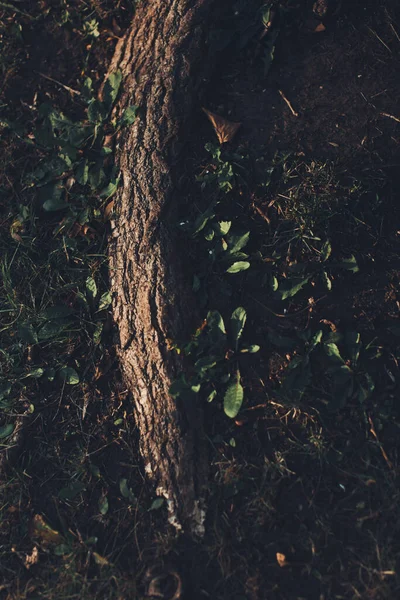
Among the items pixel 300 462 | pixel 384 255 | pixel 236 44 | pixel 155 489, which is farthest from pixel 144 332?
pixel 236 44

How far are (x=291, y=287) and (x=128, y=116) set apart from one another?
1144 mm

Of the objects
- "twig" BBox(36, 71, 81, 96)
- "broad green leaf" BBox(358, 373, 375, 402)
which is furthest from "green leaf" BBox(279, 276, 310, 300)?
"twig" BBox(36, 71, 81, 96)

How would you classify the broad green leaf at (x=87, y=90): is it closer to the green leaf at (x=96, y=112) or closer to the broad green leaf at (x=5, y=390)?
the green leaf at (x=96, y=112)

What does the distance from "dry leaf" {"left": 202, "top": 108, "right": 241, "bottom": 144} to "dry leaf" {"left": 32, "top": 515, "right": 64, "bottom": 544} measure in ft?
6.39

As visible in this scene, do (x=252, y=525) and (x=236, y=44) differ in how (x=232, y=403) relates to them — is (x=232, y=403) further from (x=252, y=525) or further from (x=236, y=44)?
(x=236, y=44)

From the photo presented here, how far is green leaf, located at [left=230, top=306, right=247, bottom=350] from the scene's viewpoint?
8.18 feet

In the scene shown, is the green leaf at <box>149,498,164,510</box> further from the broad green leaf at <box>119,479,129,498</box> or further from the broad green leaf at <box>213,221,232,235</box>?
the broad green leaf at <box>213,221,232,235</box>

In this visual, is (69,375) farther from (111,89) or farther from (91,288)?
(111,89)

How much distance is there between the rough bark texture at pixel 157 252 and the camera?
2.39m

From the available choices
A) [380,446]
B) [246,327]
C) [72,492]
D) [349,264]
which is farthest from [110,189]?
[380,446]

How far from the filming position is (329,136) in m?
2.65

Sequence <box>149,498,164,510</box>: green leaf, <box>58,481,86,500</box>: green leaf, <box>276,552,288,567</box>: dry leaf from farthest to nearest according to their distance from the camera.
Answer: <box>58,481,86,500</box>: green leaf < <box>149,498,164,510</box>: green leaf < <box>276,552,288,567</box>: dry leaf

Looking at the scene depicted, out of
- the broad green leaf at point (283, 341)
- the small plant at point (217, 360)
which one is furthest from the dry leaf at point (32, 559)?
the broad green leaf at point (283, 341)

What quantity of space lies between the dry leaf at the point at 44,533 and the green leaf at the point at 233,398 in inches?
35.7
